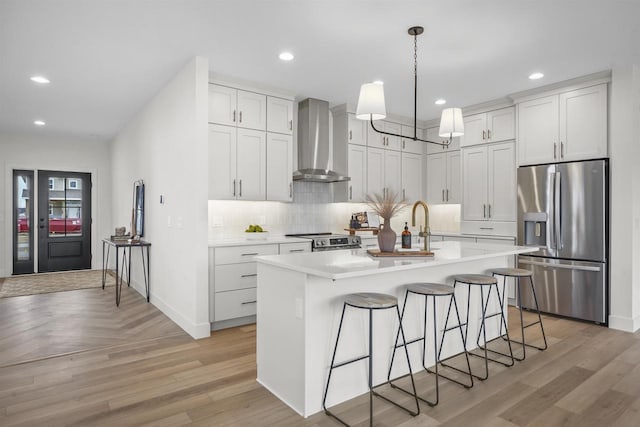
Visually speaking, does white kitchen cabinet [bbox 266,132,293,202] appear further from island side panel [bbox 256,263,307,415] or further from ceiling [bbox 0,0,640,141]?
island side panel [bbox 256,263,307,415]

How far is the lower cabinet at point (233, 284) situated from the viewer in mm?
3828

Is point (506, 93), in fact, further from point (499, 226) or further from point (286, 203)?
point (286, 203)

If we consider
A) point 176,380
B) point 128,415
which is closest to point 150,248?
point 176,380

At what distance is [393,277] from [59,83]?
A: 427cm

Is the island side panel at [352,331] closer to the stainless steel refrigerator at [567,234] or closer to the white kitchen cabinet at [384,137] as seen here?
the stainless steel refrigerator at [567,234]

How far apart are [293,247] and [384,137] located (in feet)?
7.61

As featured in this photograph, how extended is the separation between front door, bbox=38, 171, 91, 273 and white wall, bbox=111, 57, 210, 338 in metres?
3.06

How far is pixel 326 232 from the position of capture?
18.1 feet

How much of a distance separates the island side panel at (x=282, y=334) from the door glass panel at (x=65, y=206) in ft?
21.9

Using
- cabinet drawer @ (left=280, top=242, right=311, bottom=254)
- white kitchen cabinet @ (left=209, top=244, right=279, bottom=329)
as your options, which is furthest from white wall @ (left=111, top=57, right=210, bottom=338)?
cabinet drawer @ (left=280, top=242, right=311, bottom=254)

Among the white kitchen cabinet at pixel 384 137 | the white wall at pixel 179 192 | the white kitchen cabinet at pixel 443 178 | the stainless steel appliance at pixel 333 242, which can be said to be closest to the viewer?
the white wall at pixel 179 192

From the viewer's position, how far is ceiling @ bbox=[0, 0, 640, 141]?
278cm

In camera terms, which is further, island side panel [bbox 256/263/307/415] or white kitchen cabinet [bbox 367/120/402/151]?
white kitchen cabinet [bbox 367/120/402/151]

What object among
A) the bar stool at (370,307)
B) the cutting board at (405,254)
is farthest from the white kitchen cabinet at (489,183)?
the bar stool at (370,307)
